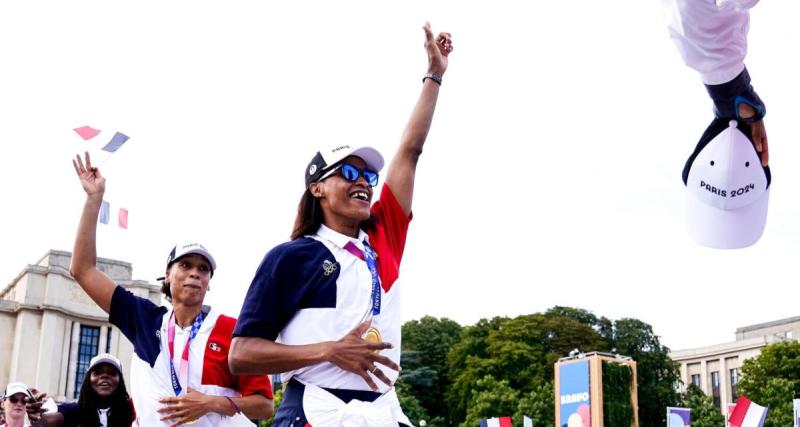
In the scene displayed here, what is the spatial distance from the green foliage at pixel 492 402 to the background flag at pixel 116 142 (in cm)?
5303

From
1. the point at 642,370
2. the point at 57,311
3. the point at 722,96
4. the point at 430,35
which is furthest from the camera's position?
the point at 57,311

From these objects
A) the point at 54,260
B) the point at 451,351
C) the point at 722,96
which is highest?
the point at 54,260

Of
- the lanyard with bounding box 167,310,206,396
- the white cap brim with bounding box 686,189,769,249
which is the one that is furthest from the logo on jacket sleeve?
the lanyard with bounding box 167,310,206,396

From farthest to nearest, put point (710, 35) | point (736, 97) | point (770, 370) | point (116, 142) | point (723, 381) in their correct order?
point (723, 381), point (770, 370), point (116, 142), point (736, 97), point (710, 35)

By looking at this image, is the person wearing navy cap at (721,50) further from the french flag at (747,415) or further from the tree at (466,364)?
the tree at (466,364)

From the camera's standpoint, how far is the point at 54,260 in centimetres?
8656

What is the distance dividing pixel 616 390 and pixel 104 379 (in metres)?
50.5

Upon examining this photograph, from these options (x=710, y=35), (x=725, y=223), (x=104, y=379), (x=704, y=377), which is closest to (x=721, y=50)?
(x=710, y=35)

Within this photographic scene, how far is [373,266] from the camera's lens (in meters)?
4.34

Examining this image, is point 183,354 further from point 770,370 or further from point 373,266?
point 770,370

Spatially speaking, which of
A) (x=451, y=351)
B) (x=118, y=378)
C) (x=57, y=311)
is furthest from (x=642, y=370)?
(x=118, y=378)

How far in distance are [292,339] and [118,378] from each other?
4.20m

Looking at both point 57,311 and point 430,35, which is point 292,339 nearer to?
point 430,35

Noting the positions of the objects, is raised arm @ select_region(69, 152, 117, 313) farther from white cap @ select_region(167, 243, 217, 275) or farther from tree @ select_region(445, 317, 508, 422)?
tree @ select_region(445, 317, 508, 422)
